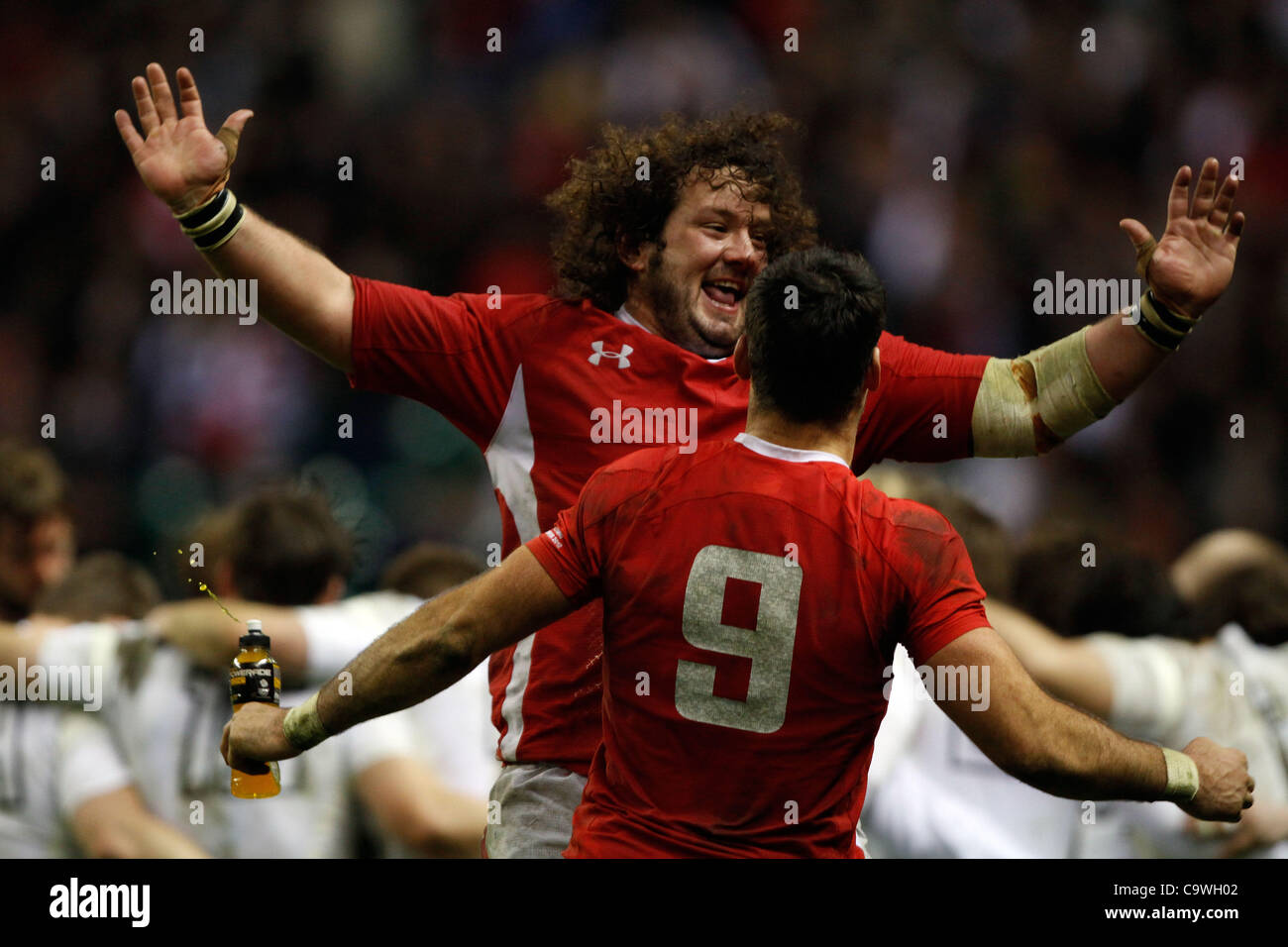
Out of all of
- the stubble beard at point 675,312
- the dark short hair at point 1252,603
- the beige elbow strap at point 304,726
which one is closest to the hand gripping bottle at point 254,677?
the beige elbow strap at point 304,726

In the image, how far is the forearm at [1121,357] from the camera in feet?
12.5

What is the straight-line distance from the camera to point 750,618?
287 centimetres

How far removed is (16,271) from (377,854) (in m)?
6.05

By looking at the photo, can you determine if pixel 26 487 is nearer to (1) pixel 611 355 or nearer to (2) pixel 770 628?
(1) pixel 611 355

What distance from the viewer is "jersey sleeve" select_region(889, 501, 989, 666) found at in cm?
280

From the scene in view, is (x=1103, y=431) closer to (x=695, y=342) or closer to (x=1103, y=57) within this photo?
(x=1103, y=57)

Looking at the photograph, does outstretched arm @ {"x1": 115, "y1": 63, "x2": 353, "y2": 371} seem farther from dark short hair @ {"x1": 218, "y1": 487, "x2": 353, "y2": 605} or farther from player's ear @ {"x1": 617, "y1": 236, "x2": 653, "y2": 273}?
dark short hair @ {"x1": 218, "y1": 487, "x2": 353, "y2": 605}

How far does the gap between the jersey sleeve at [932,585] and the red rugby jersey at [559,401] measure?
0.89 m

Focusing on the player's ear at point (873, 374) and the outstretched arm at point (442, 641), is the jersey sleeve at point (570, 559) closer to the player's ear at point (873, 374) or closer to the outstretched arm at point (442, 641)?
the outstretched arm at point (442, 641)

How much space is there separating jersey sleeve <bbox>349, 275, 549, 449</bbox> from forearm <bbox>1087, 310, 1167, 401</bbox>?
4.71ft

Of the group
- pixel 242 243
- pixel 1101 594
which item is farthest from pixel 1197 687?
pixel 242 243

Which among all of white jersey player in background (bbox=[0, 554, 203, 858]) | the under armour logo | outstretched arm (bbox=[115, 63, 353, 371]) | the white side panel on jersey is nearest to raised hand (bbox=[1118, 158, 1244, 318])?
the under armour logo

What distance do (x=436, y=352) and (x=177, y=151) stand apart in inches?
30.6
